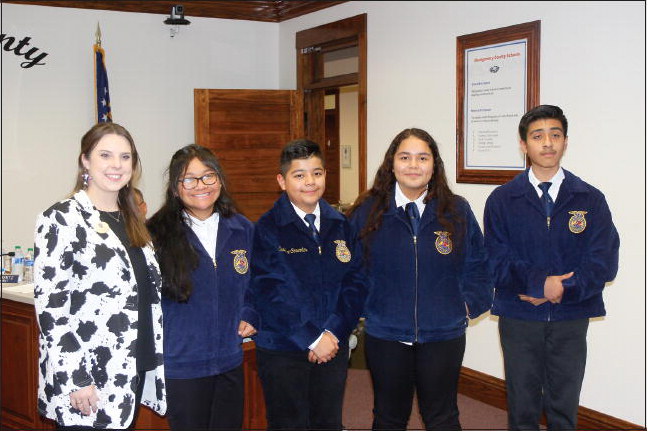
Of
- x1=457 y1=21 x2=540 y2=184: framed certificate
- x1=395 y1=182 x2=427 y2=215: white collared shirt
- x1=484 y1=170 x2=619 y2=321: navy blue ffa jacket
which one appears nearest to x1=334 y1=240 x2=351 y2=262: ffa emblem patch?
x1=395 y1=182 x2=427 y2=215: white collared shirt

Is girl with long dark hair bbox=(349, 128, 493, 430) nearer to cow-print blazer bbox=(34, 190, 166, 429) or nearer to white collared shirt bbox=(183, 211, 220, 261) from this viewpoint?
white collared shirt bbox=(183, 211, 220, 261)

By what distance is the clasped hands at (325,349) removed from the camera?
7.48 ft

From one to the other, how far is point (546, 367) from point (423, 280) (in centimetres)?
68

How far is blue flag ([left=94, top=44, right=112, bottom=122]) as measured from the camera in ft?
17.3

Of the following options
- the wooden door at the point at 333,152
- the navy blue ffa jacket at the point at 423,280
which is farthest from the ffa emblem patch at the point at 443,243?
the wooden door at the point at 333,152

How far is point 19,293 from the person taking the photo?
11.5 ft

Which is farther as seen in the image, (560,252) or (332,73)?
(332,73)

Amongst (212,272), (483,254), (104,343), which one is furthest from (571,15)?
(104,343)

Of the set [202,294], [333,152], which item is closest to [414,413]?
[202,294]

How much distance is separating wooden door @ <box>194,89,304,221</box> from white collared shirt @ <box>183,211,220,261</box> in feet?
11.4

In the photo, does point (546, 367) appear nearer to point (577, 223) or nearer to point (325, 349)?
point (577, 223)

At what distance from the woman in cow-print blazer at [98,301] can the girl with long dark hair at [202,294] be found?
0.25 feet

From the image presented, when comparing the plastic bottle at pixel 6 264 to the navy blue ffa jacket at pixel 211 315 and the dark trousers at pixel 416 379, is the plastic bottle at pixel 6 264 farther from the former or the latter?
the dark trousers at pixel 416 379

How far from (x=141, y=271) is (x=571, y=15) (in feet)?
8.96
